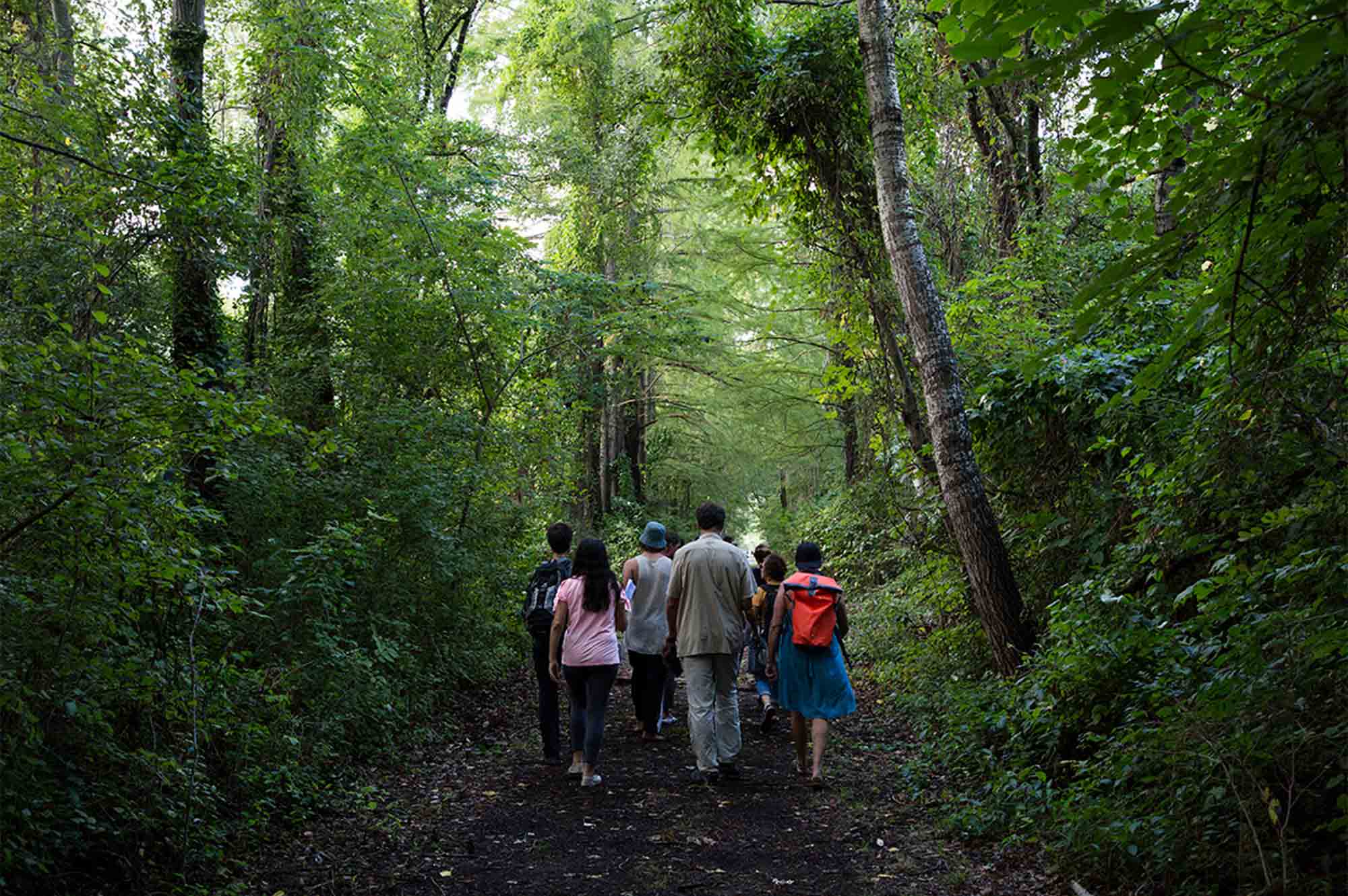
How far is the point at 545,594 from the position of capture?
8.20m

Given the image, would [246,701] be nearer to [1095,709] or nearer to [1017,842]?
[1017,842]

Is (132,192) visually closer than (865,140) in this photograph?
Yes

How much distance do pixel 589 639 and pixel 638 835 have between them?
1.59m

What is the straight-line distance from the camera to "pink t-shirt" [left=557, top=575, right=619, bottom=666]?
23.9ft

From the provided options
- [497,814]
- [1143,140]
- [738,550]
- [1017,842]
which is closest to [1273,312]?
[1143,140]

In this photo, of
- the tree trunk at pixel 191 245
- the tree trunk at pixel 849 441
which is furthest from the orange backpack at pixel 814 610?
the tree trunk at pixel 849 441

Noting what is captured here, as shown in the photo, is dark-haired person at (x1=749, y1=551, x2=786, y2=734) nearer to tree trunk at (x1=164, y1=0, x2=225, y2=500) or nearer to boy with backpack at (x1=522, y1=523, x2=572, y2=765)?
boy with backpack at (x1=522, y1=523, x2=572, y2=765)

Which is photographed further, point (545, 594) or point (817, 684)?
point (545, 594)

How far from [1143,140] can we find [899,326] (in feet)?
25.1

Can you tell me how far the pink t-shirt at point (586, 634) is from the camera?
23.9ft

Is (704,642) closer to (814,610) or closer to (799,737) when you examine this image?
(814,610)

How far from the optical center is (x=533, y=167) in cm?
2033

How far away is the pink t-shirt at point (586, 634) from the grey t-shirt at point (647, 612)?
1.34 meters

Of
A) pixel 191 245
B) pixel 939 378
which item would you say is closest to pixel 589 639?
pixel 939 378
